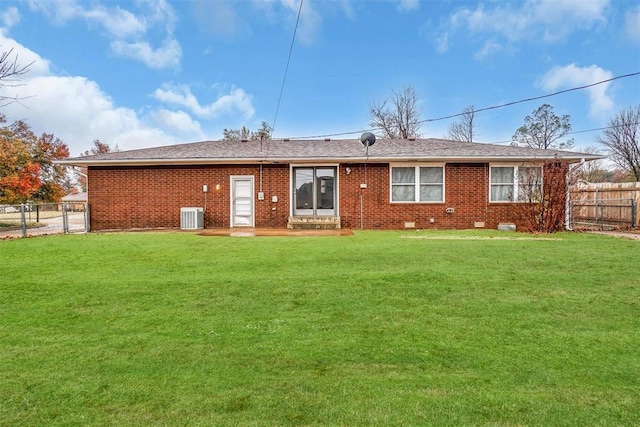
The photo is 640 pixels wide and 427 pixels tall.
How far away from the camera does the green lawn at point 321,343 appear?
7.63 ft

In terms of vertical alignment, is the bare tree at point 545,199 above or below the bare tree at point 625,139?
below

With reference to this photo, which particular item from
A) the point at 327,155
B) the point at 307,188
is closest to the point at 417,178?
the point at 327,155

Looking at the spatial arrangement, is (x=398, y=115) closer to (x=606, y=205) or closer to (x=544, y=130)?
(x=544, y=130)

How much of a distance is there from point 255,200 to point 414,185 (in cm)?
552

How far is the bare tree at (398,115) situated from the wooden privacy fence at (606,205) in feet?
55.3

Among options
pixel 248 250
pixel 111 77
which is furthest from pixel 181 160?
pixel 111 77

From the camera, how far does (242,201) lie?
13.7 meters

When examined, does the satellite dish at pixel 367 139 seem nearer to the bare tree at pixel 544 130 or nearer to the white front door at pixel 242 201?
the white front door at pixel 242 201

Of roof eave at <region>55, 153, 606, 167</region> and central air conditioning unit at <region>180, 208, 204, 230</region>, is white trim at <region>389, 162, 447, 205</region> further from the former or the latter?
central air conditioning unit at <region>180, 208, 204, 230</region>

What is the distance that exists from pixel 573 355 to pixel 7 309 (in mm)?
5449

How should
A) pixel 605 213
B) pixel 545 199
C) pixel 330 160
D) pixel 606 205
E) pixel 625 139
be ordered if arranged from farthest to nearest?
pixel 625 139 → pixel 605 213 → pixel 606 205 → pixel 330 160 → pixel 545 199

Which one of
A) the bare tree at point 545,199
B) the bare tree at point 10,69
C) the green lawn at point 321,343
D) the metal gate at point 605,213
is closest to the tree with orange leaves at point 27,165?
the bare tree at point 10,69

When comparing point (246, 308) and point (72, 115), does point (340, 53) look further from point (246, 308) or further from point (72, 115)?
point (246, 308)

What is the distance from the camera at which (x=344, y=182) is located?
530 inches
